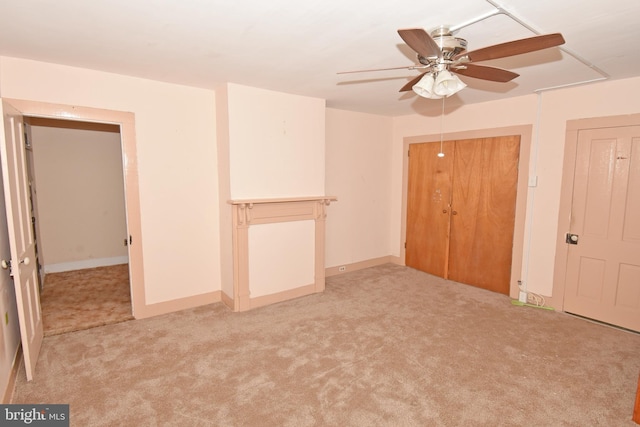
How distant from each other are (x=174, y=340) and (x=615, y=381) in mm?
3482

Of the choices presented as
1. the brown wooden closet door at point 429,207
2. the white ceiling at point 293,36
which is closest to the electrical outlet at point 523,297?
the brown wooden closet door at point 429,207

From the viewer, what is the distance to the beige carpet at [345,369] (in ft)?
7.00

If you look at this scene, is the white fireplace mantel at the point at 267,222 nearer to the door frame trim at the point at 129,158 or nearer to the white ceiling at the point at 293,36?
the door frame trim at the point at 129,158

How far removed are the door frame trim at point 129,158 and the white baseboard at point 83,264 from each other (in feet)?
8.42

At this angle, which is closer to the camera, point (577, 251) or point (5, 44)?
point (5, 44)

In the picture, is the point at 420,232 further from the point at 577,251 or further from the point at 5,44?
the point at 5,44

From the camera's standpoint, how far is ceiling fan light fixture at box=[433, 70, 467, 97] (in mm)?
1962

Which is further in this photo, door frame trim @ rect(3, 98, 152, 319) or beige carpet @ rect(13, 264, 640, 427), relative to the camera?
door frame trim @ rect(3, 98, 152, 319)

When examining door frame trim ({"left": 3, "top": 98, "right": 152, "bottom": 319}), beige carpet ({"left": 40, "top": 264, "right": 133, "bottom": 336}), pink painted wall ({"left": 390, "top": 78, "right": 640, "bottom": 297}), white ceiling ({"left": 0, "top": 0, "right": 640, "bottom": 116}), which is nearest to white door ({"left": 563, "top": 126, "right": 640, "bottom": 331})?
pink painted wall ({"left": 390, "top": 78, "right": 640, "bottom": 297})

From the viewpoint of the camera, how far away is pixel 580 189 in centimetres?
349

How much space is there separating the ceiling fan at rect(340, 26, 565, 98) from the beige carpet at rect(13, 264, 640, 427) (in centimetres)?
201

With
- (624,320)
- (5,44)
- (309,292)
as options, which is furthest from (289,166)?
(624,320)

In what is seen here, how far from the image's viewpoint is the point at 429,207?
16.5ft

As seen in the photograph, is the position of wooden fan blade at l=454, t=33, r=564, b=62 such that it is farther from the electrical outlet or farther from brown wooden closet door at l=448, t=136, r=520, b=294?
the electrical outlet
